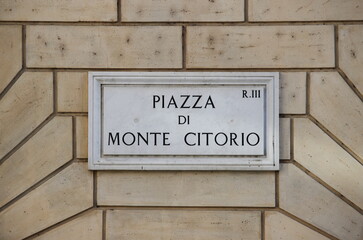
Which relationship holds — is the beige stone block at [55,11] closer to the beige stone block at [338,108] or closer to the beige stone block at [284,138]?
the beige stone block at [284,138]

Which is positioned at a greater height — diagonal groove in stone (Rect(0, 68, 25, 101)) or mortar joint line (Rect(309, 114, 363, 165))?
diagonal groove in stone (Rect(0, 68, 25, 101))

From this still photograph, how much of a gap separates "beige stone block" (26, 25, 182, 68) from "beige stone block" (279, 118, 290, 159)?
0.72 m

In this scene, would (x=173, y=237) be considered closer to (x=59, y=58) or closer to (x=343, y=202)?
(x=343, y=202)

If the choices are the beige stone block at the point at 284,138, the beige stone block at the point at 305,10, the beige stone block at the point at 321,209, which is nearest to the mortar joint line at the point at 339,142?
the beige stone block at the point at 284,138

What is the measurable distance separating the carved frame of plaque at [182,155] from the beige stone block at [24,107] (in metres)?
0.28

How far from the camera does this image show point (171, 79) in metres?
2.88

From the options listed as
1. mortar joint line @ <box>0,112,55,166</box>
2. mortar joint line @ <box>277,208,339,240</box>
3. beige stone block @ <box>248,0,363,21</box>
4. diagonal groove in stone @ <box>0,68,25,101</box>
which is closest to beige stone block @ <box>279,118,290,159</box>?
mortar joint line @ <box>277,208,339,240</box>

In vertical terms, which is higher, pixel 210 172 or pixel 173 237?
pixel 210 172

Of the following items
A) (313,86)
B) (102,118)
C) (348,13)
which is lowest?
(102,118)

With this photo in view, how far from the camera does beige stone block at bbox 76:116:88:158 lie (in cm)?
290

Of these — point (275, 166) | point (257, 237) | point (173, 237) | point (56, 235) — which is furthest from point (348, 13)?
point (56, 235)

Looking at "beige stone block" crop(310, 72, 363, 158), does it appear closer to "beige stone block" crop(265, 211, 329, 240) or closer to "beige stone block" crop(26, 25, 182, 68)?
"beige stone block" crop(265, 211, 329, 240)

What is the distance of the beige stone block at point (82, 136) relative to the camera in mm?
2902

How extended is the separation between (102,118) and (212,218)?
2.88ft
